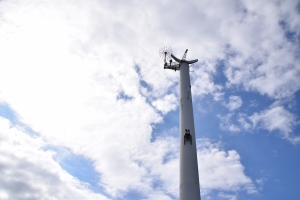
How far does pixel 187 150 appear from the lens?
27953 mm

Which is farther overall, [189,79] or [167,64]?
[167,64]

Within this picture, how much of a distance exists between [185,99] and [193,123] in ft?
13.7

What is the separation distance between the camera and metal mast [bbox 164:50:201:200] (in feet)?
82.0

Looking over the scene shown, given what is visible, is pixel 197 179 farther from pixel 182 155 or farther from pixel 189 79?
pixel 189 79

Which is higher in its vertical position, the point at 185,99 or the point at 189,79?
the point at 189,79

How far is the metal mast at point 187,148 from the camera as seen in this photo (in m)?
25.0

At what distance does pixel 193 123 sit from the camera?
101ft

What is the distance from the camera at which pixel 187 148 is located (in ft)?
92.2

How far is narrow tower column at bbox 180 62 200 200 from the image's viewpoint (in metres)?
25.0

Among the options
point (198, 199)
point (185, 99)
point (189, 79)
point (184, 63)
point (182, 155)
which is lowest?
point (198, 199)

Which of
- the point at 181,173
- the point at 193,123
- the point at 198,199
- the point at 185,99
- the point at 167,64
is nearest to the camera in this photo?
the point at 198,199

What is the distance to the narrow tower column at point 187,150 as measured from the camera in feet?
82.0

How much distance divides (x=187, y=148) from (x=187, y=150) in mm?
254

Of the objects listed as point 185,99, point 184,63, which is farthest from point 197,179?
point 184,63
